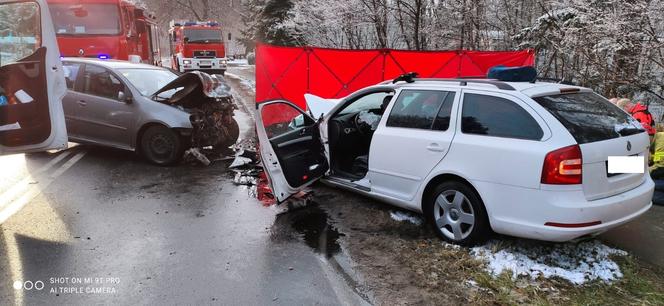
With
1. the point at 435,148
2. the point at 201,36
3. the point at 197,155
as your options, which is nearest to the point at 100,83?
the point at 197,155

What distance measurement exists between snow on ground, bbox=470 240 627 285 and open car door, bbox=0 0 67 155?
463 cm

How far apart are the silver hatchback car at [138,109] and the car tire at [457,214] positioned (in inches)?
174

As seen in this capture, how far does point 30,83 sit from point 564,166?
5.27 meters

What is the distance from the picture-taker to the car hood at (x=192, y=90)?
7352mm

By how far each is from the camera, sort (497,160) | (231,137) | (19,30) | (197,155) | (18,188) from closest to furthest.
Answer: (497,160), (19,30), (18,188), (197,155), (231,137)

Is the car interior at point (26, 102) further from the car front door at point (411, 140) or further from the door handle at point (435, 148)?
the door handle at point (435, 148)

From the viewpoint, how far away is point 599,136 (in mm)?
3709

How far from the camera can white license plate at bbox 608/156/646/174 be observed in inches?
146

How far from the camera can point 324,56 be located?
10414 millimetres

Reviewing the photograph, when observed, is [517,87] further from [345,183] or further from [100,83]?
[100,83]

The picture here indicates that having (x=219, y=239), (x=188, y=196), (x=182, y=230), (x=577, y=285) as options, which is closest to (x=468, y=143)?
(x=577, y=285)

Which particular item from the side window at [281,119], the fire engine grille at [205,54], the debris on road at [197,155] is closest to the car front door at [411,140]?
the side window at [281,119]

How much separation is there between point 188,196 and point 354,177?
2.16 meters

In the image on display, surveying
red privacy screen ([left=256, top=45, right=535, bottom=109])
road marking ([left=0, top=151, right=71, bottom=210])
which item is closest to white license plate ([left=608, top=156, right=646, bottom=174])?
road marking ([left=0, top=151, right=71, bottom=210])
